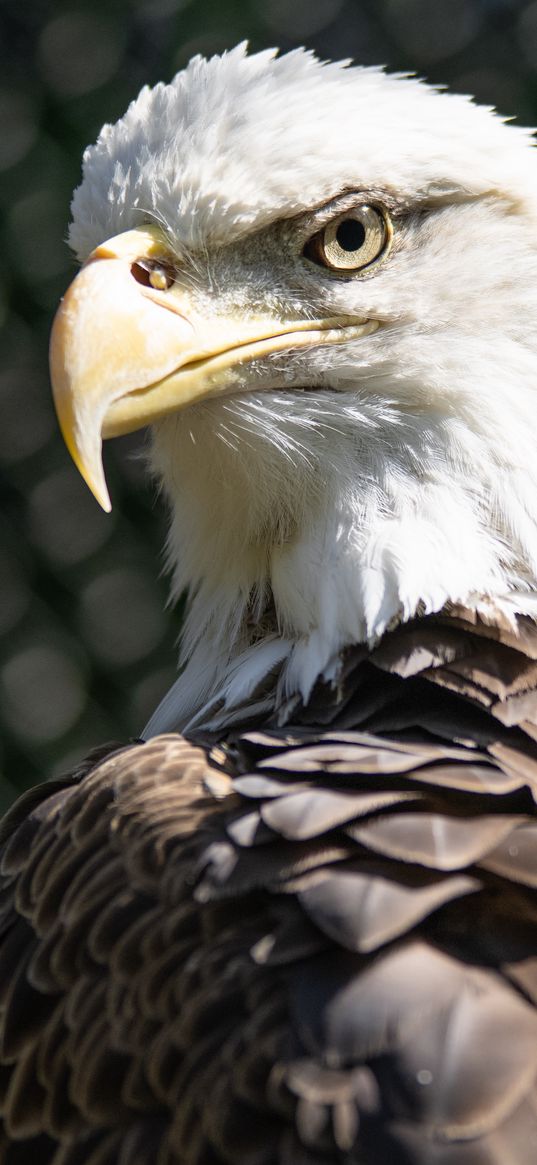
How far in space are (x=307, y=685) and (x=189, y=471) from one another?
0.31 metres

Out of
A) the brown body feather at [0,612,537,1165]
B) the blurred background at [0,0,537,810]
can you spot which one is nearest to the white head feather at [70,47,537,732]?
the brown body feather at [0,612,537,1165]

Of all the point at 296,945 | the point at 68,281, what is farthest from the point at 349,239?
the point at 68,281

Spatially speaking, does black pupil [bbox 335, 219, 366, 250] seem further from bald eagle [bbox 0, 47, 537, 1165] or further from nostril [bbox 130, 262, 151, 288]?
nostril [bbox 130, 262, 151, 288]

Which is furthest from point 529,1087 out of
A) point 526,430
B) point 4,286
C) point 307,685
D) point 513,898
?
point 4,286

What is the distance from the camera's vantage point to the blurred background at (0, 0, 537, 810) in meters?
2.79

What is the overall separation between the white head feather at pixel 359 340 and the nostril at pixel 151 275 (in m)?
0.03

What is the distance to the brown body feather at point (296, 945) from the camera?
3.05 ft

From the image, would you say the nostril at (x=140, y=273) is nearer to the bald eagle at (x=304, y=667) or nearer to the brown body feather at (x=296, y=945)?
the bald eagle at (x=304, y=667)

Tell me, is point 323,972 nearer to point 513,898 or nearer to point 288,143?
point 513,898

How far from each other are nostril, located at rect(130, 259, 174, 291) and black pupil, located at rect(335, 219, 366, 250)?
0.53 feet

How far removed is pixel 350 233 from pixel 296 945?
689 millimetres

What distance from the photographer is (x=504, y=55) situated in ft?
9.11

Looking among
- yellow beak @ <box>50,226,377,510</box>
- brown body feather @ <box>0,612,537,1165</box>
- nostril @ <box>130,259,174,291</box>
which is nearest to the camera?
brown body feather @ <box>0,612,537,1165</box>

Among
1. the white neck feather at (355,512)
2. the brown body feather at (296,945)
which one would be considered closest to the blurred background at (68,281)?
the white neck feather at (355,512)
